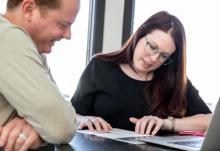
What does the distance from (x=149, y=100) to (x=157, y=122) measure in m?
0.35

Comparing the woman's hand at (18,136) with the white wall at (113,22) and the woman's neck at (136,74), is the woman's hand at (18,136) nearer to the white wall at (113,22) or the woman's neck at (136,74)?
the woman's neck at (136,74)

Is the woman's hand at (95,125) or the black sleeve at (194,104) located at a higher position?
the woman's hand at (95,125)

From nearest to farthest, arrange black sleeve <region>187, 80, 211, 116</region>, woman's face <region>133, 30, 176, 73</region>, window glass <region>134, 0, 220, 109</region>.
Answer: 1. woman's face <region>133, 30, 176, 73</region>
2. black sleeve <region>187, 80, 211, 116</region>
3. window glass <region>134, 0, 220, 109</region>

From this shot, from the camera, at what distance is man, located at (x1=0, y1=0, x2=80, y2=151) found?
89cm

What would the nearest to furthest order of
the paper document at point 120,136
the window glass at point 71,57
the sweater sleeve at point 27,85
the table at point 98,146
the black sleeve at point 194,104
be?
the sweater sleeve at point 27,85 → the table at point 98,146 → the paper document at point 120,136 → the black sleeve at point 194,104 → the window glass at point 71,57

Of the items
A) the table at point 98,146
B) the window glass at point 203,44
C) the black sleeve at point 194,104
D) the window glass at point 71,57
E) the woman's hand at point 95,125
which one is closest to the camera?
the table at point 98,146

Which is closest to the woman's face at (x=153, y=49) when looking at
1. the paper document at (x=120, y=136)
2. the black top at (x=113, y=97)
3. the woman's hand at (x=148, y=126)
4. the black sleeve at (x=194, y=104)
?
the black top at (x=113, y=97)

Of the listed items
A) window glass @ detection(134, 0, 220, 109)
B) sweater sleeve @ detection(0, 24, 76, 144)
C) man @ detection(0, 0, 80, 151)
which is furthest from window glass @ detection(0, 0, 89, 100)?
sweater sleeve @ detection(0, 24, 76, 144)

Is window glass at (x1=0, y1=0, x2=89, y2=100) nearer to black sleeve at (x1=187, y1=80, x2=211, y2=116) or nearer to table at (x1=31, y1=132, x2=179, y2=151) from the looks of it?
black sleeve at (x1=187, y1=80, x2=211, y2=116)

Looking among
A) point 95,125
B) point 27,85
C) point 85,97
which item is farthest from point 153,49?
point 27,85

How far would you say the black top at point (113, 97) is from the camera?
1.92 m

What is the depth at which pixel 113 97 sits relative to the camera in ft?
6.34

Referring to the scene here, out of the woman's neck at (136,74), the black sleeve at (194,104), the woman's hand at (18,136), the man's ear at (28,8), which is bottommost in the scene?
the black sleeve at (194,104)

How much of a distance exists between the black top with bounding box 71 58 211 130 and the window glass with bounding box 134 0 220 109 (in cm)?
68
